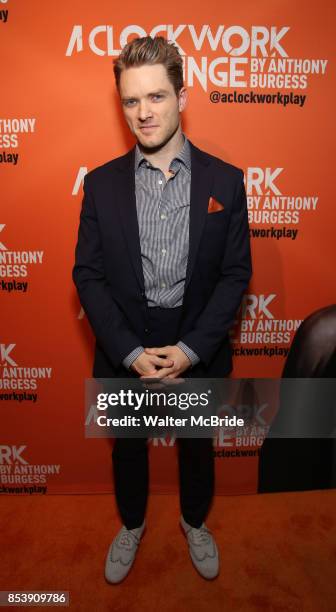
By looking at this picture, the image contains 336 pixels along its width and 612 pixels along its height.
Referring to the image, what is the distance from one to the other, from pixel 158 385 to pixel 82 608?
929 mm

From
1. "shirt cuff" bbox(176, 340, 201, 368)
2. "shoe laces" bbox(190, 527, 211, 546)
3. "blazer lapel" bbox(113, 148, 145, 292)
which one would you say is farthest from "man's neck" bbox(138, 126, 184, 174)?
"shoe laces" bbox(190, 527, 211, 546)

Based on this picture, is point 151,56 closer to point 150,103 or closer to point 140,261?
point 150,103

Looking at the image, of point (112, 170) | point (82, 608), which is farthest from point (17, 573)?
point (112, 170)

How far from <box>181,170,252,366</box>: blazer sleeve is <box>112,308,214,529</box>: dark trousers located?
0.13 m

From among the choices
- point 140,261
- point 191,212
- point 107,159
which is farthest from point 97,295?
point 107,159

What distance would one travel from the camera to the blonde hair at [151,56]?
5.18ft

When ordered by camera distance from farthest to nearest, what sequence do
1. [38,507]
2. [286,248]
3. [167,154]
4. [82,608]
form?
[38,507] → [286,248] → [82,608] → [167,154]

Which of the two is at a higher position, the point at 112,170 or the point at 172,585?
the point at 112,170

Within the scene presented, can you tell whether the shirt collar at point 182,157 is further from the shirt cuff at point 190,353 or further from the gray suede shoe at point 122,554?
the gray suede shoe at point 122,554

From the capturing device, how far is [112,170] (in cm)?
181

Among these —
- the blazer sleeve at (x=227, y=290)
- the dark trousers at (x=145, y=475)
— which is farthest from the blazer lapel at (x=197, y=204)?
the dark trousers at (x=145, y=475)

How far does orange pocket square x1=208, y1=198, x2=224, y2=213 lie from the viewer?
174cm

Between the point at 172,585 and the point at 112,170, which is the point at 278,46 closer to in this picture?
the point at 112,170

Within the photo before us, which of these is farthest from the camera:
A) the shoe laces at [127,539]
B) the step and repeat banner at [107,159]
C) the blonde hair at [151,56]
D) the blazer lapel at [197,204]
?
the shoe laces at [127,539]
